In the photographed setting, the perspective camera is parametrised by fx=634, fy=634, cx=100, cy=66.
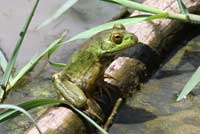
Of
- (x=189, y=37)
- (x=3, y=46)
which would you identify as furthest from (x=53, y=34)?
(x=189, y=37)

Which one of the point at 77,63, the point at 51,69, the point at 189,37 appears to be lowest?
the point at 189,37

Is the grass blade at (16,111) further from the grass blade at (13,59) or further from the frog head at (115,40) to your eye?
the frog head at (115,40)

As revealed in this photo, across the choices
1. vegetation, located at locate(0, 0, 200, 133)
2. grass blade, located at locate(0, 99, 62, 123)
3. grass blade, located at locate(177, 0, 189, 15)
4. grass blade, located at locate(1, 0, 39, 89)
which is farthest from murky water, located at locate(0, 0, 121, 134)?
grass blade, located at locate(177, 0, 189, 15)

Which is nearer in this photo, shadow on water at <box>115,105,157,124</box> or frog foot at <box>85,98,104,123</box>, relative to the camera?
frog foot at <box>85,98,104,123</box>

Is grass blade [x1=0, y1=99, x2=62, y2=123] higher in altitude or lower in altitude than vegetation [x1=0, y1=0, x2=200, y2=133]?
higher

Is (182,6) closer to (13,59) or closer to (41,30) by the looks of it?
(13,59)

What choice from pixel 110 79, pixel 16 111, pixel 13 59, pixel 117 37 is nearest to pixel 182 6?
pixel 117 37

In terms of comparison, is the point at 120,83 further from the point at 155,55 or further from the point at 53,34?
the point at 53,34

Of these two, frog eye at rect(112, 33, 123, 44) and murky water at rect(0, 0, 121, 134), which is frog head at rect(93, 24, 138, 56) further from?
murky water at rect(0, 0, 121, 134)
